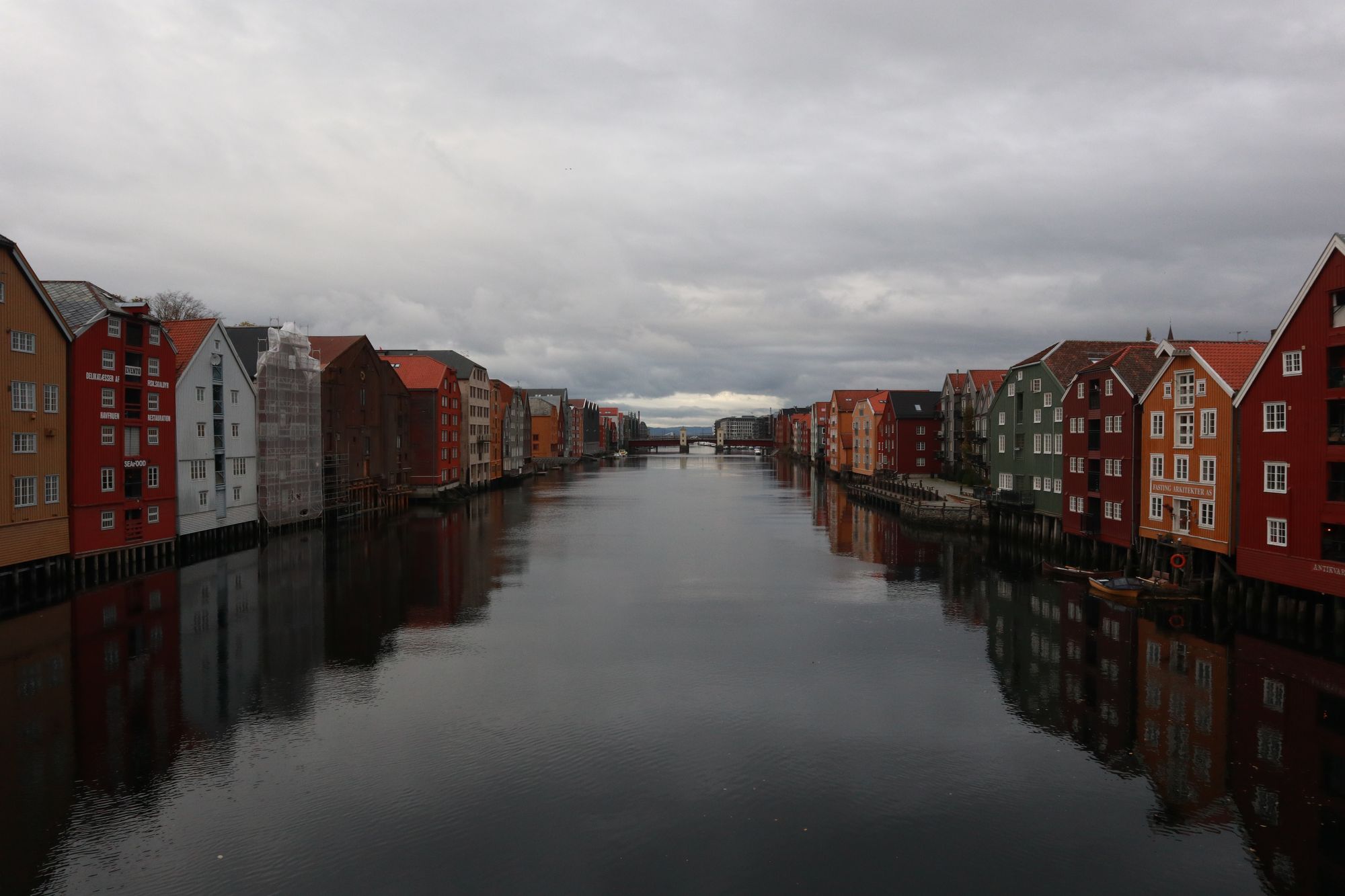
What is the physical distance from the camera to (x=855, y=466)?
103812 millimetres

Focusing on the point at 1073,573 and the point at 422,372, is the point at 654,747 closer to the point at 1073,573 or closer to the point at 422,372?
the point at 1073,573

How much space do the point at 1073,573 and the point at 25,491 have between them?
1747 inches

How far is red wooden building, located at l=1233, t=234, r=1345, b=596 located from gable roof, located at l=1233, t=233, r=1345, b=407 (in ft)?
0.10

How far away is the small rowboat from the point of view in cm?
3534

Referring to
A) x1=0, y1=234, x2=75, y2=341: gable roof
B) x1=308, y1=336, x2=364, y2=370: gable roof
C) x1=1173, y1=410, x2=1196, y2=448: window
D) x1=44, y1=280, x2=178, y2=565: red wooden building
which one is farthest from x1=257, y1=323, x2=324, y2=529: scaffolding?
x1=1173, y1=410, x2=1196, y2=448: window

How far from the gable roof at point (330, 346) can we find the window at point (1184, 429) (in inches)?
2130

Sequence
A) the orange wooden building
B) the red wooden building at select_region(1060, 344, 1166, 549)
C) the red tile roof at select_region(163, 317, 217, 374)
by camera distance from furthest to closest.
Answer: the red tile roof at select_region(163, 317, 217, 374), the red wooden building at select_region(1060, 344, 1166, 549), the orange wooden building

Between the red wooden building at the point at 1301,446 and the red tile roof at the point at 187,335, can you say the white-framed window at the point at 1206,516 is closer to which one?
the red wooden building at the point at 1301,446

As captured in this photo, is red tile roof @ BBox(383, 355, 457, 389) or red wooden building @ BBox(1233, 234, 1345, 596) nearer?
red wooden building @ BBox(1233, 234, 1345, 596)

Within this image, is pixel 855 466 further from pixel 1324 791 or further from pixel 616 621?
pixel 1324 791

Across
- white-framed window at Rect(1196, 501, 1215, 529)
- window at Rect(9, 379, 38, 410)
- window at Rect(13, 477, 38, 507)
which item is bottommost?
white-framed window at Rect(1196, 501, 1215, 529)

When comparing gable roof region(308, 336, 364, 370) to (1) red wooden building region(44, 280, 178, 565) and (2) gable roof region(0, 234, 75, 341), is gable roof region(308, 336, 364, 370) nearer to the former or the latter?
(1) red wooden building region(44, 280, 178, 565)

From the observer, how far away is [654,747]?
17234 millimetres

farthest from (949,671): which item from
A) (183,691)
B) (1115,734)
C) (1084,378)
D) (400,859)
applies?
(1084,378)
